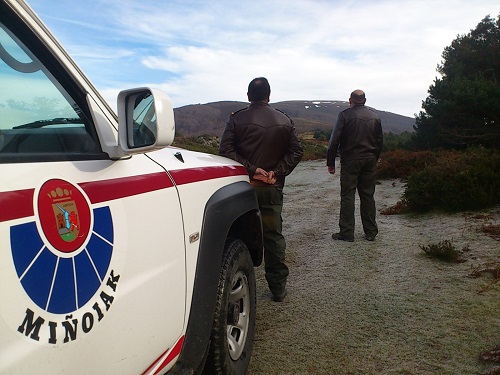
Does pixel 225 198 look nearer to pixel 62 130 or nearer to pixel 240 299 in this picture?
pixel 240 299

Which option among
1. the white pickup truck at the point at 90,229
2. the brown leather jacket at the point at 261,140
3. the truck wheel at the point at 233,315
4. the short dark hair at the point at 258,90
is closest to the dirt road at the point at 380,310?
the truck wheel at the point at 233,315

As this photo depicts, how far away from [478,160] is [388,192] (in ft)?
10.7

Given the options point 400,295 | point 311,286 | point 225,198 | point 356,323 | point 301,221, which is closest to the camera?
point 225,198

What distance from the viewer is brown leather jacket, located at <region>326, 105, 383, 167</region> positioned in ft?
21.4

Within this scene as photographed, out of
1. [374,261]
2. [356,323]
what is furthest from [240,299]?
→ [374,261]

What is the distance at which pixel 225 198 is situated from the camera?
8.66 ft

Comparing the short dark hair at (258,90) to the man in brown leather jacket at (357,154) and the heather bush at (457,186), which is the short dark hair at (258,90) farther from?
the heather bush at (457,186)

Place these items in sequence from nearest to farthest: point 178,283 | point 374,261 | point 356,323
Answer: point 178,283
point 356,323
point 374,261

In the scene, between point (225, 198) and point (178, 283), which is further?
point (225, 198)

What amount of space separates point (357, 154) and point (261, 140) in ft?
9.32

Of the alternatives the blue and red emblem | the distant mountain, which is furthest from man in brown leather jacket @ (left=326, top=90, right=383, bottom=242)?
the distant mountain

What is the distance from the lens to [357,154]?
257 inches

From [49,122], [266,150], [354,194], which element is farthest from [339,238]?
[49,122]

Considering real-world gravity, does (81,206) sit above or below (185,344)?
above
